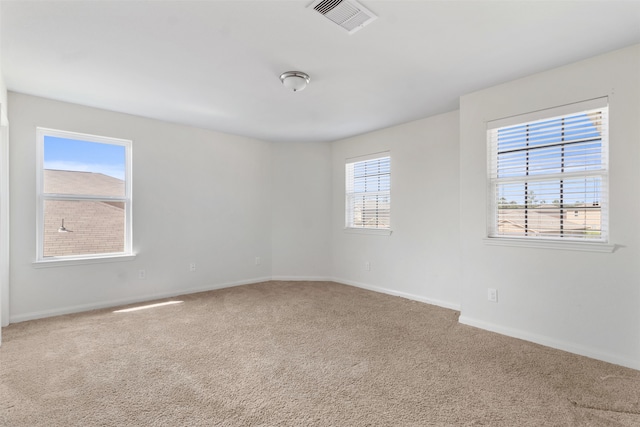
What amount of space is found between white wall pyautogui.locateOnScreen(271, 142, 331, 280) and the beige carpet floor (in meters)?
2.05

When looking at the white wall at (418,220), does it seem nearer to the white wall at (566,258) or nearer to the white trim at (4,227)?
the white wall at (566,258)

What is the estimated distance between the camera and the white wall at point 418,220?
400cm

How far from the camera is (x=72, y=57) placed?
102 inches

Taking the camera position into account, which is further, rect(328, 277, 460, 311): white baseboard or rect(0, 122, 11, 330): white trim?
rect(328, 277, 460, 311): white baseboard

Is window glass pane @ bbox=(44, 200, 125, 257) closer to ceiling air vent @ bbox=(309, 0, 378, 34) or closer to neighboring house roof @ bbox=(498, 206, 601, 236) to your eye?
ceiling air vent @ bbox=(309, 0, 378, 34)

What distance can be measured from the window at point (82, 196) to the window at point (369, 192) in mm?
3237

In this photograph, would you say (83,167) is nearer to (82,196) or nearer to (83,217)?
(82,196)

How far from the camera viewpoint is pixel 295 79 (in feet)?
9.36

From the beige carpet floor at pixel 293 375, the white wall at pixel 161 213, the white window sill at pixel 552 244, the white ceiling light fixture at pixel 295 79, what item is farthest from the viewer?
the white wall at pixel 161 213

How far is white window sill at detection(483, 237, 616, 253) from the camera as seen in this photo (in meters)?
2.58

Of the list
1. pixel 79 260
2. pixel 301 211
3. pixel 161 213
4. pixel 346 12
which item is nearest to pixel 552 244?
pixel 346 12

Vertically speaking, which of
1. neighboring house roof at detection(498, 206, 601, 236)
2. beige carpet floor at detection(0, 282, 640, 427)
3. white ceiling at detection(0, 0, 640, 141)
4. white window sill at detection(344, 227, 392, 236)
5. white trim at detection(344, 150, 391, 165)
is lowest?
beige carpet floor at detection(0, 282, 640, 427)

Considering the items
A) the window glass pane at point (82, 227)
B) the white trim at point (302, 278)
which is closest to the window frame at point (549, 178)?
the white trim at point (302, 278)

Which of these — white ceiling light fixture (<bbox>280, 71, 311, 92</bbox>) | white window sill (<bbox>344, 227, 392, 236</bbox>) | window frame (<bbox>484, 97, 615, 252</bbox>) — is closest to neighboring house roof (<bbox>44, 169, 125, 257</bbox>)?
white ceiling light fixture (<bbox>280, 71, 311, 92</bbox>)
